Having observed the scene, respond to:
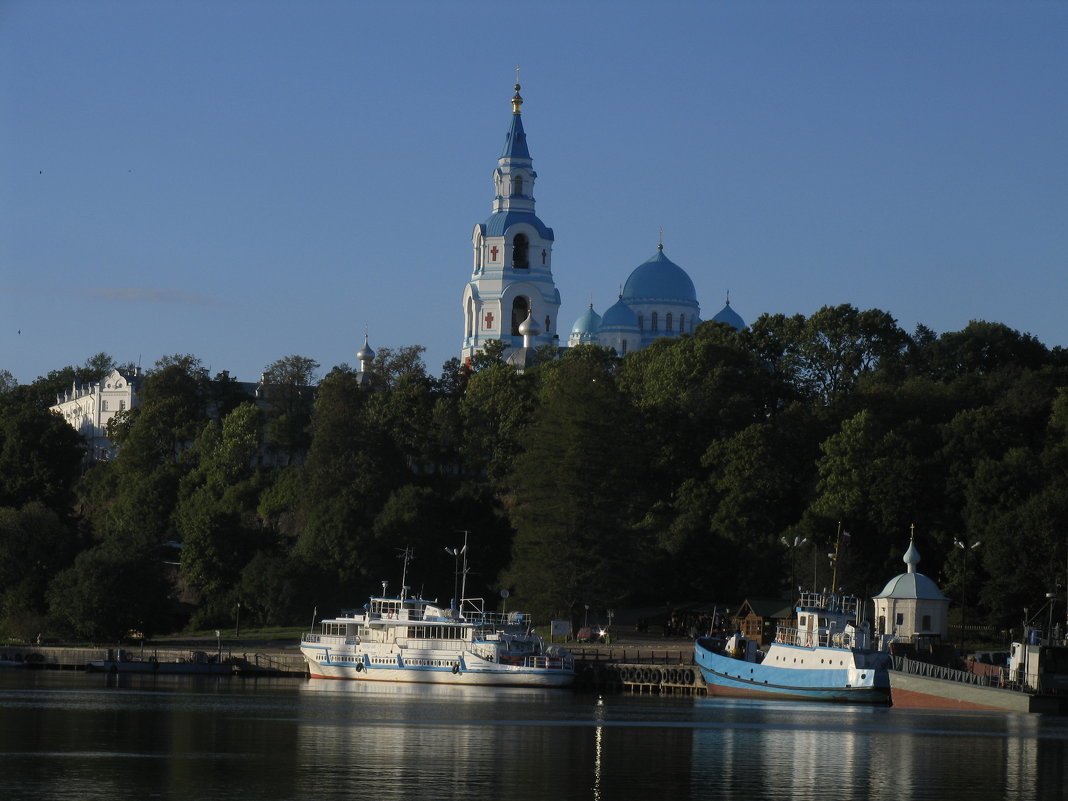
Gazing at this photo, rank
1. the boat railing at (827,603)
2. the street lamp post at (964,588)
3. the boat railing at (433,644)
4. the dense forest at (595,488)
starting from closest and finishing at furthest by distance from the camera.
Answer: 1. the boat railing at (827,603)
2. the street lamp post at (964,588)
3. the boat railing at (433,644)
4. the dense forest at (595,488)

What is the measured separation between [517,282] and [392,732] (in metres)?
104

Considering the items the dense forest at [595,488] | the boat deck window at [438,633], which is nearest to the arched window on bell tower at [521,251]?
the dense forest at [595,488]

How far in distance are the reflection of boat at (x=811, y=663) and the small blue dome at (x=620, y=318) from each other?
8118 cm

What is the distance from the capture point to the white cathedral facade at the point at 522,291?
156m

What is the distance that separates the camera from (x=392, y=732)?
54719 mm

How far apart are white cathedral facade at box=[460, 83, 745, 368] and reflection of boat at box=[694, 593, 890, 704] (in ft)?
262

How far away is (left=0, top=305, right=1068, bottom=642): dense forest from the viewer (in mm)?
93500

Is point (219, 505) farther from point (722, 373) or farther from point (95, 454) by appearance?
point (95, 454)

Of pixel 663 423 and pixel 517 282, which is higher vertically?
pixel 517 282

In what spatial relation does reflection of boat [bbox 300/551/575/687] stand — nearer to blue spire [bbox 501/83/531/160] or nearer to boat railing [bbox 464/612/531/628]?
boat railing [bbox 464/612/531/628]

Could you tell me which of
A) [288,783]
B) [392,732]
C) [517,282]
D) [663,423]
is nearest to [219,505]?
[663,423]

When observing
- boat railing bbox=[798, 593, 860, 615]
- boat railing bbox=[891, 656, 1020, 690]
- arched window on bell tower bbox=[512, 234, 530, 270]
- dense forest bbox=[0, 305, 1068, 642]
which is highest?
arched window on bell tower bbox=[512, 234, 530, 270]

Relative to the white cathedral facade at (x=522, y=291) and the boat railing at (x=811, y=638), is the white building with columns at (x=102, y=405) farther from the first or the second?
the boat railing at (x=811, y=638)

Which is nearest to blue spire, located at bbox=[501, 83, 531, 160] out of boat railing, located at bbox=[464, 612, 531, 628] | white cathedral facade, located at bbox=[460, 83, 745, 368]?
white cathedral facade, located at bbox=[460, 83, 745, 368]
